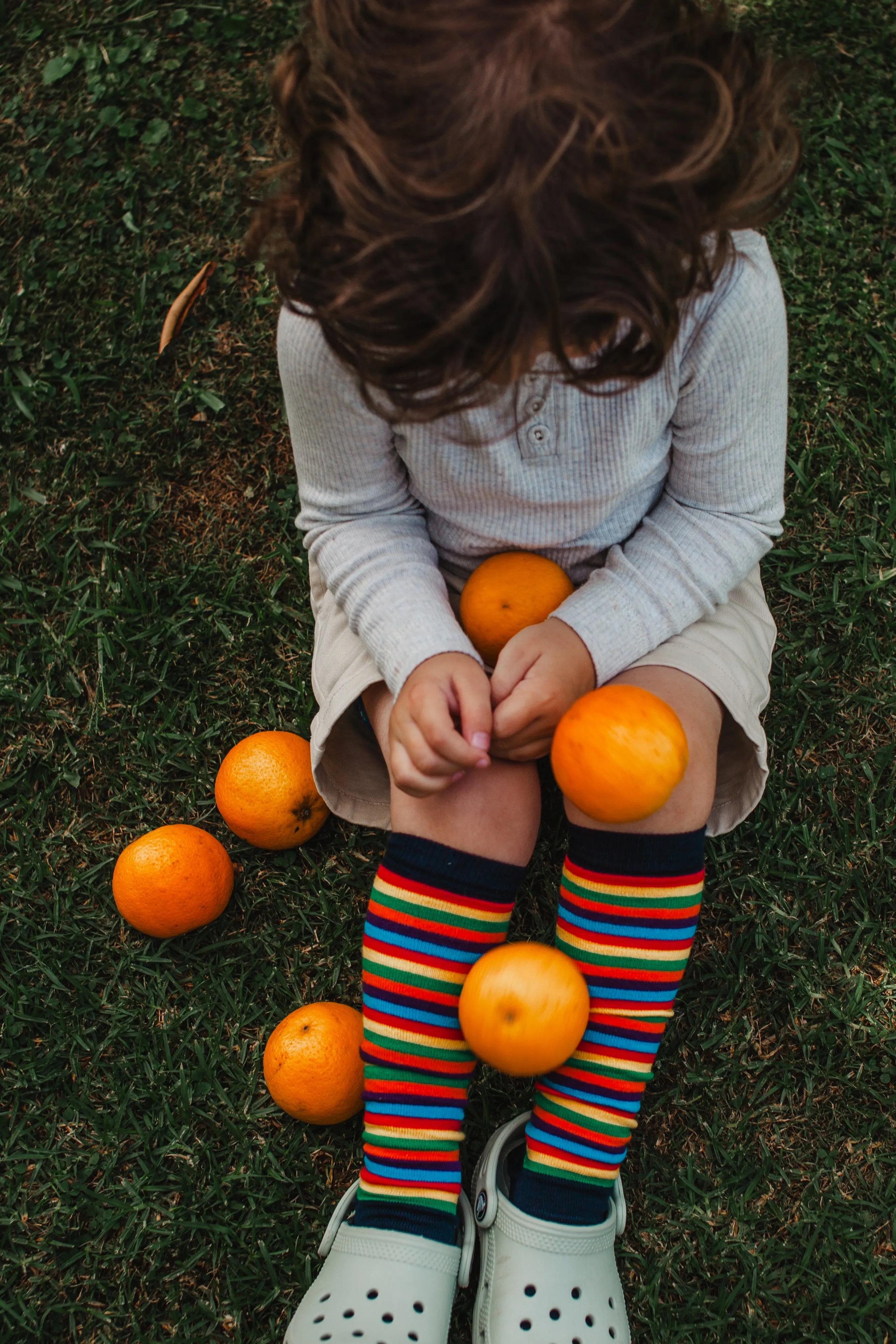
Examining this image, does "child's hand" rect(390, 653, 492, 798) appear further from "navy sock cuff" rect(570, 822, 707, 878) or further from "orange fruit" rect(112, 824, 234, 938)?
"orange fruit" rect(112, 824, 234, 938)

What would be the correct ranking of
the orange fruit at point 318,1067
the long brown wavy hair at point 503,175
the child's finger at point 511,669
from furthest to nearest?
the orange fruit at point 318,1067 < the child's finger at point 511,669 < the long brown wavy hair at point 503,175

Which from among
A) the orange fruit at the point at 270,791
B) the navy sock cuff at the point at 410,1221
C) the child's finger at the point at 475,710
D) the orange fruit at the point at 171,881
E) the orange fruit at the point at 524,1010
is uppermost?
the child's finger at the point at 475,710

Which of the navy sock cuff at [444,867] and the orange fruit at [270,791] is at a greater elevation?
the navy sock cuff at [444,867]

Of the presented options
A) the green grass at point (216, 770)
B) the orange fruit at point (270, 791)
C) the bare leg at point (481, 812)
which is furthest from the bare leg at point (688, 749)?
the orange fruit at point (270, 791)

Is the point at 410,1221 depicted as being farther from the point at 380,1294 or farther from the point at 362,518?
the point at 362,518

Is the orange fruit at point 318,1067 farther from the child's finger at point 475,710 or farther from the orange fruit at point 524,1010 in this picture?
A: the child's finger at point 475,710

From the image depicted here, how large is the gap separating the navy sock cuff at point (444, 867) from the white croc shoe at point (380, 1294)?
0.67m

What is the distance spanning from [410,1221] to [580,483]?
4.73 feet

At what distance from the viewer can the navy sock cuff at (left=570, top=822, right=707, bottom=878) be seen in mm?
1884

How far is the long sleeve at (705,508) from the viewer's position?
5.93 ft

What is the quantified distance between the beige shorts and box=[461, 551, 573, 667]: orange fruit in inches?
7.5

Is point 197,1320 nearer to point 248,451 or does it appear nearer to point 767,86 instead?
point 248,451

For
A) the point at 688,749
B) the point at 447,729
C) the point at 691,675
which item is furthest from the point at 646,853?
the point at 447,729

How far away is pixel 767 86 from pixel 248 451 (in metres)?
1.72
